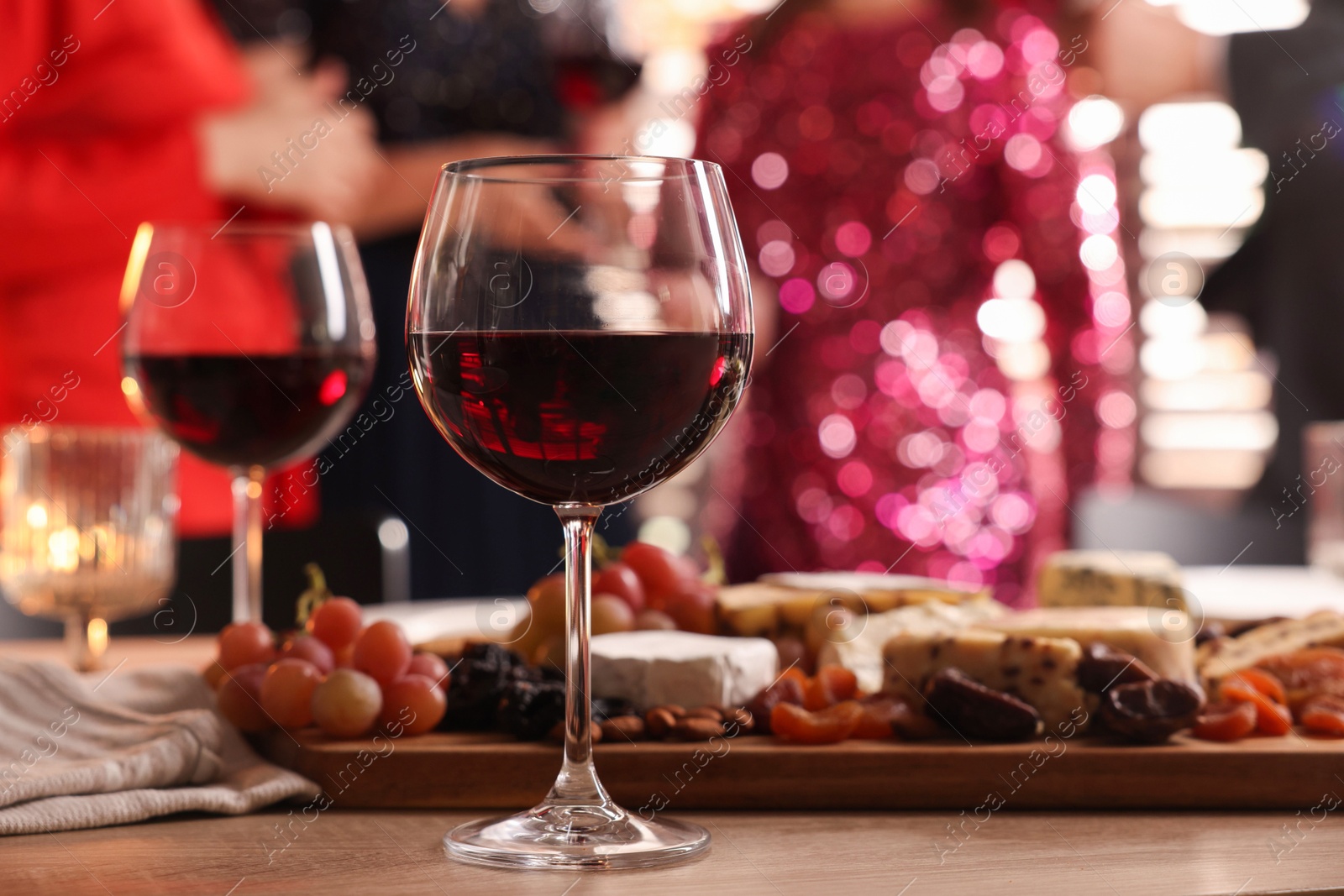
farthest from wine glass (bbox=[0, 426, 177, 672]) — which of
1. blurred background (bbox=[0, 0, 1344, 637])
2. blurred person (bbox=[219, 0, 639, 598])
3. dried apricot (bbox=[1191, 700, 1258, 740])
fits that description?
blurred person (bbox=[219, 0, 639, 598])

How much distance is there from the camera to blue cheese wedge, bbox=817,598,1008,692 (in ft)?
2.56

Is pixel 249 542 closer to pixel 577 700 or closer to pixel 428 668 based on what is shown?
pixel 428 668

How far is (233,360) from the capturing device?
0.84 m

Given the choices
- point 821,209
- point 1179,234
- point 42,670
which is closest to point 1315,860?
point 42,670

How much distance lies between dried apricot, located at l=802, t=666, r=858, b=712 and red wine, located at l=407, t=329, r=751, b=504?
0.18m

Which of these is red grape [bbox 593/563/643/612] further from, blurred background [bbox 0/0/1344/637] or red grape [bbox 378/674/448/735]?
blurred background [bbox 0/0/1344/637]

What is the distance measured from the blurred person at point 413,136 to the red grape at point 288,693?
5.19 feet

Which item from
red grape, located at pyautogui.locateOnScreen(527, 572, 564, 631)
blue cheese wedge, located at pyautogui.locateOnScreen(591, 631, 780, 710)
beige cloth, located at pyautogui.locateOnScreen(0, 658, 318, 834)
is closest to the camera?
beige cloth, located at pyautogui.locateOnScreen(0, 658, 318, 834)

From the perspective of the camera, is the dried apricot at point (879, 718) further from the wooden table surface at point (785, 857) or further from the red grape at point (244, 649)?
the red grape at point (244, 649)

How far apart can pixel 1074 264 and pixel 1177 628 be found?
5.71 ft

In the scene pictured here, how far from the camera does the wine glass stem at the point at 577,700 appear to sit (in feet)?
1.66

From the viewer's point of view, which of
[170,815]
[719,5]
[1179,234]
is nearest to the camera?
[170,815]

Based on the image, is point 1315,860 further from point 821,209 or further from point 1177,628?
point 821,209

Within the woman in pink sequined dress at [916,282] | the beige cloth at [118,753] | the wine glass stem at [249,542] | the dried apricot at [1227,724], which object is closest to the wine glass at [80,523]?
the wine glass stem at [249,542]
